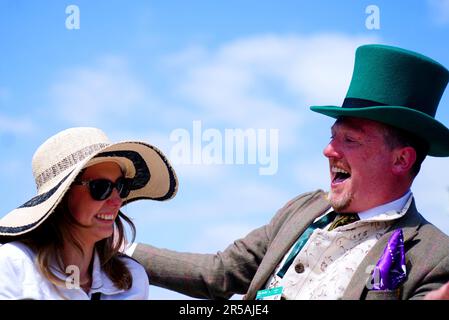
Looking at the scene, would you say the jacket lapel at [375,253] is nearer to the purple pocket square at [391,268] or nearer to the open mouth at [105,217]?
the purple pocket square at [391,268]

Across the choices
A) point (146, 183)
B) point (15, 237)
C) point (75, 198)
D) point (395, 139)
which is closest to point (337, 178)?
point (395, 139)

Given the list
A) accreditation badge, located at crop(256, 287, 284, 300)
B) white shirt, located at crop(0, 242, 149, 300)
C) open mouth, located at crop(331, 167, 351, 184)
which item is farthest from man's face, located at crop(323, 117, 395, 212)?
white shirt, located at crop(0, 242, 149, 300)

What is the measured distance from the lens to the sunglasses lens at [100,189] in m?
3.90

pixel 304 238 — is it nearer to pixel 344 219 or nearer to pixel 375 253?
pixel 344 219

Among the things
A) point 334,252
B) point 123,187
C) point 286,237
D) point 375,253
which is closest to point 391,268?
point 375,253

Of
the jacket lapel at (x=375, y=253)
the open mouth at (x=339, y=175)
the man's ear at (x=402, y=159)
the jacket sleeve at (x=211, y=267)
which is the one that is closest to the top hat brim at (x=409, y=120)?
the man's ear at (x=402, y=159)

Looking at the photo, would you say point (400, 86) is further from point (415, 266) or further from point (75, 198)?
point (75, 198)

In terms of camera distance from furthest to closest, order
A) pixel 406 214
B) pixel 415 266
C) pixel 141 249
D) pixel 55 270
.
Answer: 1. pixel 141 249
2. pixel 406 214
3. pixel 415 266
4. pixel 55 270

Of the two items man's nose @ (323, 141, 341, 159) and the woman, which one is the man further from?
the woman

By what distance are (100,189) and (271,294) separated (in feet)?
3.97

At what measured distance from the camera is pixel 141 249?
493 centimetres

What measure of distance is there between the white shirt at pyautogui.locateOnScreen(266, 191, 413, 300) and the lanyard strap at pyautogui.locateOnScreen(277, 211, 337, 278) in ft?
0.14

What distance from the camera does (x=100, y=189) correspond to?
392 cm
